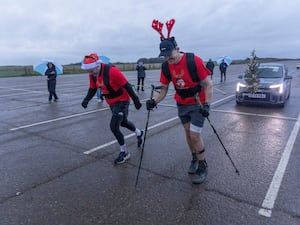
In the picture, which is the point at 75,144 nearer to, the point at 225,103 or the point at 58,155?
the point at 58,155

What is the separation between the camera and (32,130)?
6.77 metres

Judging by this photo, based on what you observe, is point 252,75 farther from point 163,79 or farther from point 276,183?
point 163,79

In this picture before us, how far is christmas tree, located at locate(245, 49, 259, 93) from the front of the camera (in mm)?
9602

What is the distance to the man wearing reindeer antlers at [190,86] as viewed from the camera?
342 centimetres

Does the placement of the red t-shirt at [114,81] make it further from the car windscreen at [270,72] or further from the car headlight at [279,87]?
the car windscreen at [270,72]

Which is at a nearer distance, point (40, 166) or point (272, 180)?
point (272, 180)

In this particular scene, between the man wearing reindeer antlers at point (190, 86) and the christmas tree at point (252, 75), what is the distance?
6.73 metres

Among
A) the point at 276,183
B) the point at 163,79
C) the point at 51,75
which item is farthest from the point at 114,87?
the point at 51,75

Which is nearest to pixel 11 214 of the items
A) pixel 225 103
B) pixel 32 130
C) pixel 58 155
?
pixel 58 155

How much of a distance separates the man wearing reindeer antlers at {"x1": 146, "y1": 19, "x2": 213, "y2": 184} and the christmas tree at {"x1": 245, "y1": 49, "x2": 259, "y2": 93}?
265 inches

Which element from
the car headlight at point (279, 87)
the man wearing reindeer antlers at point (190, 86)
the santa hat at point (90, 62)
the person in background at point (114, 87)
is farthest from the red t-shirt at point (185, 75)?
the car headlight at point (279, 87)

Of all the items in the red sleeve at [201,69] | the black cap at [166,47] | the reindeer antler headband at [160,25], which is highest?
the reindeer antler headband at [160,25]

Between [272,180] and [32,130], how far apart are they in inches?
232

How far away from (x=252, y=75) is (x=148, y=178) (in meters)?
7.52
